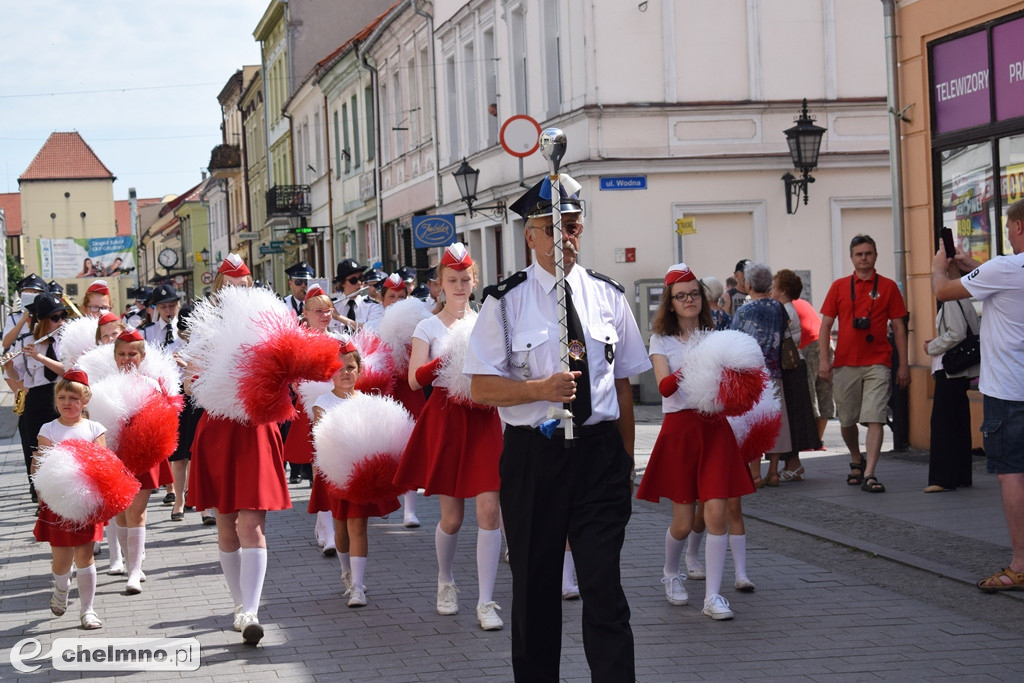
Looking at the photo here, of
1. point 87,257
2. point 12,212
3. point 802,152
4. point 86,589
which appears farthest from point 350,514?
point 12,212

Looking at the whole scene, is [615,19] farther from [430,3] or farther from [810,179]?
[430,3]

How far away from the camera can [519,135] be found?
15867mm

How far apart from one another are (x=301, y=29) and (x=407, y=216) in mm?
18528

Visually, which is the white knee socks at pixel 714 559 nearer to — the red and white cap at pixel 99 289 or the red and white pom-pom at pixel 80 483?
the red and white pom-pom at pixel 80 483

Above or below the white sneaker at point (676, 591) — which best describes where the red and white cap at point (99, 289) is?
above

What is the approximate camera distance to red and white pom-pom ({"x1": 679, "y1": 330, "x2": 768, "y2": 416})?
269 inches

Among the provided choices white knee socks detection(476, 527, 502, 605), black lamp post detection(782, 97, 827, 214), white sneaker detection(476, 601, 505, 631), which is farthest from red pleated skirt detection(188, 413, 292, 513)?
black lamp post detection(782, 97, 827, 214)

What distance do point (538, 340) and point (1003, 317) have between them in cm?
339

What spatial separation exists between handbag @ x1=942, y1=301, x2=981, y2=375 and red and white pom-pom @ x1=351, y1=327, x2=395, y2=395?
4.49 m

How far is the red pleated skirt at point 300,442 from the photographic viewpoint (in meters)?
9.24

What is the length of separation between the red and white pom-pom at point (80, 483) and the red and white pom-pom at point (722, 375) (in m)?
3.05

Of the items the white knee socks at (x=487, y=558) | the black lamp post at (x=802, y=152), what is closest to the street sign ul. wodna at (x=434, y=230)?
the black lamp post at (x=802, y=152)

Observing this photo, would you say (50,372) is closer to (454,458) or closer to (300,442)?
(300,442)

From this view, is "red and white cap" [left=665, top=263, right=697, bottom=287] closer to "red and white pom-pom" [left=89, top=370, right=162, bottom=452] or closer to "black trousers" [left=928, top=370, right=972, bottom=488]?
"red and white pom-pom" [left=89, top=370, right=162, bottom=452]
